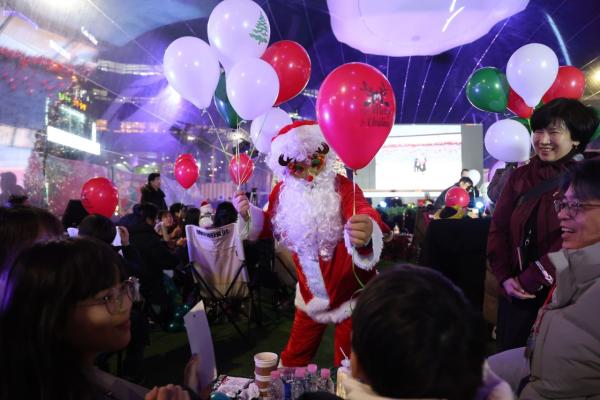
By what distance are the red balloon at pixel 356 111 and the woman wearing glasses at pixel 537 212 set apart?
0.75 m

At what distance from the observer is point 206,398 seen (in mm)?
1221

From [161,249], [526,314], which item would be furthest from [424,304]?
[161,249]

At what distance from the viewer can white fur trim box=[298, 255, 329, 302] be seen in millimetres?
2156

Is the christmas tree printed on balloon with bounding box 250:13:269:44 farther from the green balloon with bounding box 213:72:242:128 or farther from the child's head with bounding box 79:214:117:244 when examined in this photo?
the child's head with bounding box 79:214:117:244

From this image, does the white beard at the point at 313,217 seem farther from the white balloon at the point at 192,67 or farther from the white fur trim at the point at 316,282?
the white balloon at the point at 192,67

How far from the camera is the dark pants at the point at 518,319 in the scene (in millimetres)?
1845

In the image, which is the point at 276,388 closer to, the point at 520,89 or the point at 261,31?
the point at 261,31

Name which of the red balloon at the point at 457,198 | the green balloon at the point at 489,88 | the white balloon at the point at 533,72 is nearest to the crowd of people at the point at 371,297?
the white balloon at the point at 533,72

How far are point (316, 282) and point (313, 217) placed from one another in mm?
357

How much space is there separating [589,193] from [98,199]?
140 inches

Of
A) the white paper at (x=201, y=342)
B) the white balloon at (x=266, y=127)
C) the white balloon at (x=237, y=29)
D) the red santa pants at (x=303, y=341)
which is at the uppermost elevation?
the white balloon at (x=237, y=29)

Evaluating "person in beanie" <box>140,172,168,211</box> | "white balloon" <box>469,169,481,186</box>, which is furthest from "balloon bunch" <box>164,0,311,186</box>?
"white balloon" <box>469,169,481,186</box>

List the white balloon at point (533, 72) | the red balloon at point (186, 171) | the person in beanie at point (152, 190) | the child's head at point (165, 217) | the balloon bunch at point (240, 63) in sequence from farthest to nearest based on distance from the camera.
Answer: the red balloon at point (186, 171) → the person in beanie at point (152, 190) → the child's head at point (165, 217) → the white balloon at point (533, 72) → the balloon bunch at point (240, 63)

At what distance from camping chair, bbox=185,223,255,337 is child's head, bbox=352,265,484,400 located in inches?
121
